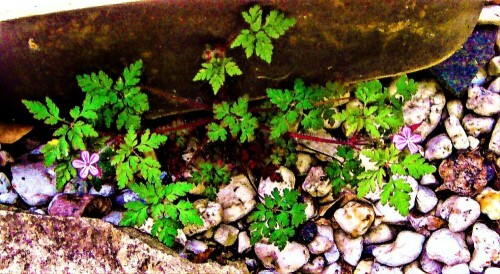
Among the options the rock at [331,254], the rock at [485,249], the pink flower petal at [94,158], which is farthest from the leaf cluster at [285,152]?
the rock at [485,249]

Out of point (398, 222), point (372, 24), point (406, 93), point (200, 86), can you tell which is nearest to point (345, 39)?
point (372, 24)

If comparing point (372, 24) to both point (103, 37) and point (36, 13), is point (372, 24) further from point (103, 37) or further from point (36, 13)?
point (36, 13)

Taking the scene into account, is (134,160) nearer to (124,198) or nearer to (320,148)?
(124,198)

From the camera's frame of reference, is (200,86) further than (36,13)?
Yes

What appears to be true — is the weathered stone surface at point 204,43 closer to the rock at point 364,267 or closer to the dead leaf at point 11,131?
the dead leaf at point 11,131

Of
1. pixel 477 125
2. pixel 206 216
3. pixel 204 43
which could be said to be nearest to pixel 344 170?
pixel 206 216

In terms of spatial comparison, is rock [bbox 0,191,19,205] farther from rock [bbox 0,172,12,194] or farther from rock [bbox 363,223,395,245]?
rock [bbox 363,223,395,245]
